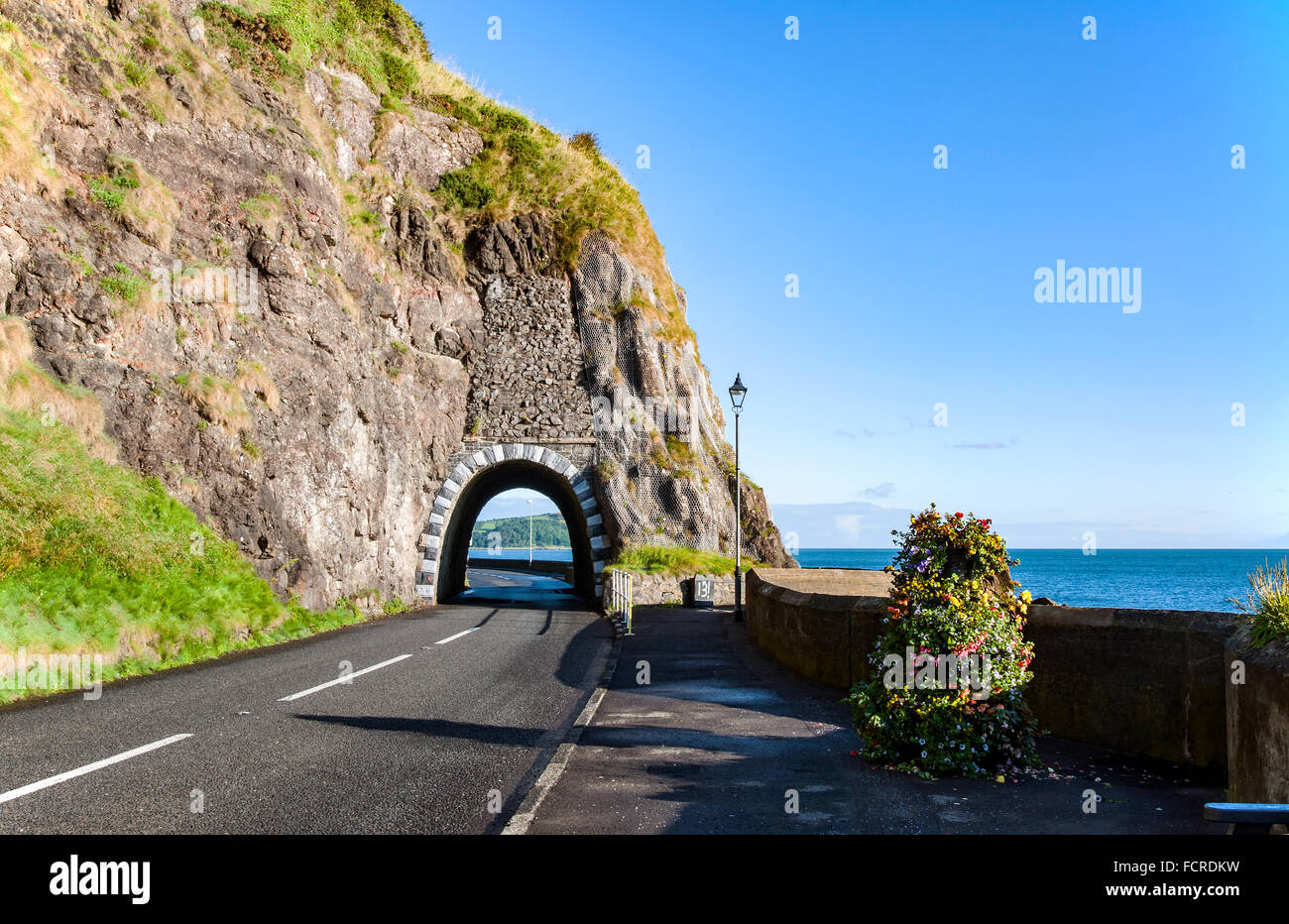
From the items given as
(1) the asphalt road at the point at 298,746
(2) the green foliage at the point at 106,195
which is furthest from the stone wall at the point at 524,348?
(1) the asphalt road at the point at 298,746

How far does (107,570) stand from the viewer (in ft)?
42.1

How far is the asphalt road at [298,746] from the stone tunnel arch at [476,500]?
13411 millimetres

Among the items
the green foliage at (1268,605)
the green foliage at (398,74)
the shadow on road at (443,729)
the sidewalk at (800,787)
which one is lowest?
the shadow on road at (443,729)

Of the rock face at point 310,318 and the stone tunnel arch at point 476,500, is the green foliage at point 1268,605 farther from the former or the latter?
the stone tunnel arch at point 476,500

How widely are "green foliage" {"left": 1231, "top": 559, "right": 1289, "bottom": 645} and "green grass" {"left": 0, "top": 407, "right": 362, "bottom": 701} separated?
11.9m

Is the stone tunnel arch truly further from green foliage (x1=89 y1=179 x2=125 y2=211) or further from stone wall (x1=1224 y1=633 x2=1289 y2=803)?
stone wall (x1=1224 y1=633 x2=1289 y2=803)

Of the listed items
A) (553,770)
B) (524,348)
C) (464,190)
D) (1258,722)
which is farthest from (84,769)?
(464,190)

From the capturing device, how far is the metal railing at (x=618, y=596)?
806 inches

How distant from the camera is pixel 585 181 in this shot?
35000 millimetres

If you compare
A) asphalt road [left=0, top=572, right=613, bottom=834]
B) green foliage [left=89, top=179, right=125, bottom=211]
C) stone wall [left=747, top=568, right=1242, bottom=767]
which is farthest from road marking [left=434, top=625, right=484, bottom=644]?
green foliage [left=89, top=179, right=125, bottom=211]

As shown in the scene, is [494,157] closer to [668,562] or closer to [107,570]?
[668,562]

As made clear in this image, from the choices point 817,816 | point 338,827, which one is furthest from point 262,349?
point 817,816

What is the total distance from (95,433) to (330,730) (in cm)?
1063
